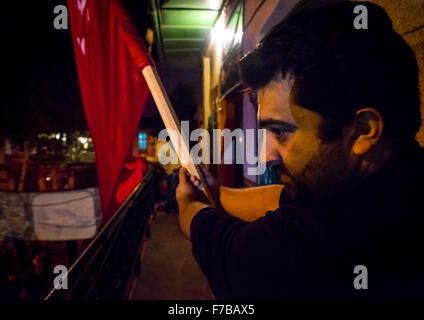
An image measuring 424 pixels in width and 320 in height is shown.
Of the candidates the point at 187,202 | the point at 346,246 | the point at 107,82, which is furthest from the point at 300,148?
the point at 107,82

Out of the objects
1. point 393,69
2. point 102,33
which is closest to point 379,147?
point 393,69

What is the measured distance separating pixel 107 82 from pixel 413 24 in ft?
7.02

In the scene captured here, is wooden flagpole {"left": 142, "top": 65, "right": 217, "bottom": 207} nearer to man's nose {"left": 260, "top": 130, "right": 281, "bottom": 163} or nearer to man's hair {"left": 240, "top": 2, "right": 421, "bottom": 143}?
man's nose {"left": 260, "top": 130, "right": 281, "bottom": 163}

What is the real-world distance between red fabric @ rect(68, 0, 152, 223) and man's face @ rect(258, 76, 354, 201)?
1.18 metres

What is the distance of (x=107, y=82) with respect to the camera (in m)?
1.92

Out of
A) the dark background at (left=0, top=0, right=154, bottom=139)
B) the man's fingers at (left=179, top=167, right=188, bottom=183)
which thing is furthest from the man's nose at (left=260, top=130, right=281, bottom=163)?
the dark background at (left=0, top=0, right=154, bottom=139)

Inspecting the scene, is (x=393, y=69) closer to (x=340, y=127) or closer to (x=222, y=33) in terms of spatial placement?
(x=340, y=127)

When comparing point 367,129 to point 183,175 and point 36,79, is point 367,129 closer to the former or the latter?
point 183,175

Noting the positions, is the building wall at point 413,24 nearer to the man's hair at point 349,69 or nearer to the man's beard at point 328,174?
the man's hair at point 349,69

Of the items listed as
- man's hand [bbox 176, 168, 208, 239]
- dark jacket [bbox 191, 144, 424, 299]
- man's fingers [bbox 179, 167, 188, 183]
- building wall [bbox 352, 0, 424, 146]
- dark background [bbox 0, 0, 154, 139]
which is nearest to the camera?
dark jacket [bbox 191, 144, 424, 299]

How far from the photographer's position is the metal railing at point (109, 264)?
6.48ft

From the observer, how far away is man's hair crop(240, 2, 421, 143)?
2.78 feet

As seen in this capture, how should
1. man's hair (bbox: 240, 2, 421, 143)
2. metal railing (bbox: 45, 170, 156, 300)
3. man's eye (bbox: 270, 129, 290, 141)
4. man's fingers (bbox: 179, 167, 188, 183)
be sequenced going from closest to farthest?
man's hair (bbox: 240, 2, 421, 143) < man's eye (bbox: 270, 129, 290, 141) < man's fingers (bbox: 179, 167, 188, 183) < metal railing (bbox: 45, 170, 156, 300)

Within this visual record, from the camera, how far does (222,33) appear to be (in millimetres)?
6301
